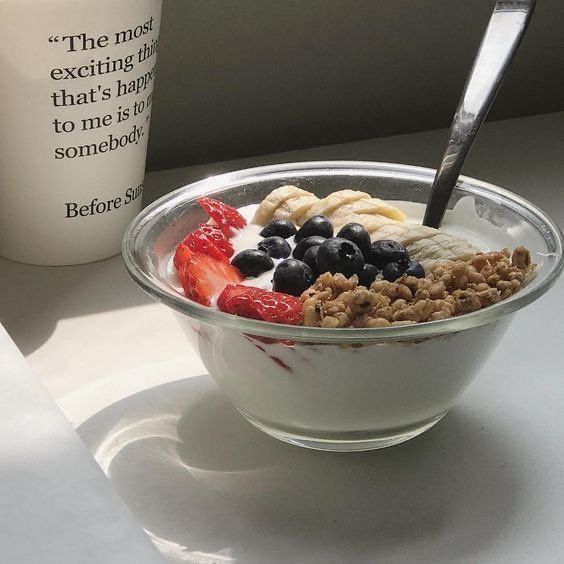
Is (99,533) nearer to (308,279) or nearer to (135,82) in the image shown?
(308,279)

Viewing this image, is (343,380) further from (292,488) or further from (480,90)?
(480,90)

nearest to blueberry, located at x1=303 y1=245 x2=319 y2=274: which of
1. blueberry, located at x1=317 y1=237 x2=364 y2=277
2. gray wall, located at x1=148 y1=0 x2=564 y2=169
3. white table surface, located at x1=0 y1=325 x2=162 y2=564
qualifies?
blueberry, located at x1=317 y1=237 x2=364 y2=277

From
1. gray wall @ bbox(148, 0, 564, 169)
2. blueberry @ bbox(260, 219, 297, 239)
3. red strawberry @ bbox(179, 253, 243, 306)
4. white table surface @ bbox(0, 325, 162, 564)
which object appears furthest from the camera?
gray wall @ bbox(148, 0, 564, 169)

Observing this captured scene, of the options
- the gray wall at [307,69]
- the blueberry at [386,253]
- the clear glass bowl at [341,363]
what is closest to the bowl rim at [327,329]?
the clear glass bowl at [341,363]

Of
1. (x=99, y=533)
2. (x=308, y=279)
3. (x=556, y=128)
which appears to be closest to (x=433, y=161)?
(x=556, y=128)

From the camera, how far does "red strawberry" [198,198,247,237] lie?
894mm

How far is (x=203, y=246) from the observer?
0.84 m

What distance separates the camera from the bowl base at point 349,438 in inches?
29.4

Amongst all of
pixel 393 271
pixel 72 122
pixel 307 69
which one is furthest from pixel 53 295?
pixel 307 69

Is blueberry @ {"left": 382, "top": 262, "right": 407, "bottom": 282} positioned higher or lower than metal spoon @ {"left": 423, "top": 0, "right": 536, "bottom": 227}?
lower

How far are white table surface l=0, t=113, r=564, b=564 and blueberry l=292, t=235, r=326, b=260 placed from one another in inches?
5.1

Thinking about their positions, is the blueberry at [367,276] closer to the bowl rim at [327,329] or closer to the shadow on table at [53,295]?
the bowl rim at [327,329]

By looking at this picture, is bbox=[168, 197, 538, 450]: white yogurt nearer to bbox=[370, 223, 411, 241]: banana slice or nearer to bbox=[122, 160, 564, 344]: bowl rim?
bbox=[122, 160, 564, 344]: bowl rim

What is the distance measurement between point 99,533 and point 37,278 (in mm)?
543
